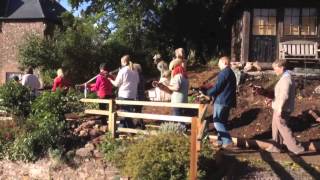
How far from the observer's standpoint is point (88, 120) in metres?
13.6

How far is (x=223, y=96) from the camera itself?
10531 mm

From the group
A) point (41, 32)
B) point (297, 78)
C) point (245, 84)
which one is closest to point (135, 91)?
point (245, 84)

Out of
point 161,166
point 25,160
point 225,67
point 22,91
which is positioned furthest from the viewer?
point 22,91

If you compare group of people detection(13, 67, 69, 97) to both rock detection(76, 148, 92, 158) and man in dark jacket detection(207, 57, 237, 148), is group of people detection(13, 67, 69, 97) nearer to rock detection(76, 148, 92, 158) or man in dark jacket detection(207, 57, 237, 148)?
rock detection(76, 148, 92, 158)

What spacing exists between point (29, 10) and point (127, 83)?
30.5 m

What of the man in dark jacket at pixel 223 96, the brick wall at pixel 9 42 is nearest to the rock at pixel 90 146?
the man in dark jacket at pixel 223 96

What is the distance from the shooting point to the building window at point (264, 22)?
21778mm

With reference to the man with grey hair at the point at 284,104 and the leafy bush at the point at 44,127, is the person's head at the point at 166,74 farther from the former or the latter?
the man with grey hair at the point at 284,104

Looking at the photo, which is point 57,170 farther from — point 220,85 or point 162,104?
point 220,85

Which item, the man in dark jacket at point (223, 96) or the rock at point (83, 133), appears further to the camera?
the rock at point (83, 133)

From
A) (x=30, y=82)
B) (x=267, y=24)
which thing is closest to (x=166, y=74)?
(x=30, y=82)

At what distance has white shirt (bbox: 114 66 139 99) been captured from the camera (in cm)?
1216

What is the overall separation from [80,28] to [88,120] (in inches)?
669

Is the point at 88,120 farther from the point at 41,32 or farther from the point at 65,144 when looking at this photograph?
the point at 41,32
